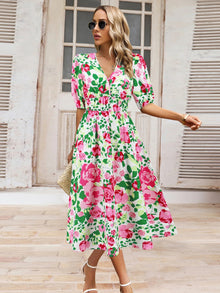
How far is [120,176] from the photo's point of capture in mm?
1345

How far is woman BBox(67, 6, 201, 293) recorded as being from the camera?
131 cm

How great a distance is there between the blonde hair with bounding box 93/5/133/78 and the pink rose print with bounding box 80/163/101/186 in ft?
1.45

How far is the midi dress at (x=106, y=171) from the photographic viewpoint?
1312 mm

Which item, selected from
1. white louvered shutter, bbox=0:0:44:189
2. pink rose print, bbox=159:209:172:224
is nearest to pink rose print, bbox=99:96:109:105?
pink rose print, bbox=159:209:172:224

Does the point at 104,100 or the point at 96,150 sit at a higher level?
the point at 104,100

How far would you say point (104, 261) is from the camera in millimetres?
1864

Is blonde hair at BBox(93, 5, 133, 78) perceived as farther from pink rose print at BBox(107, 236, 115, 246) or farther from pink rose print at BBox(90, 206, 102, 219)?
pink rose print at BBox(107, 236, 115, 246)

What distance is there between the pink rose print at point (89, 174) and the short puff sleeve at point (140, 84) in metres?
0.38

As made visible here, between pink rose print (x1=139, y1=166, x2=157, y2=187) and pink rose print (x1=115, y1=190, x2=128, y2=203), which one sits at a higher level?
pink rose print (x1=139, y1=166, x2=157, y2=187)

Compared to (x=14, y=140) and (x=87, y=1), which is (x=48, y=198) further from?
(x=87, y=1)

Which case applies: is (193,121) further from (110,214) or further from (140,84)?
(110,214)

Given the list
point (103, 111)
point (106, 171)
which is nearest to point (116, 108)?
point (103, 111)

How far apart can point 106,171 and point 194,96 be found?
261 centimetres

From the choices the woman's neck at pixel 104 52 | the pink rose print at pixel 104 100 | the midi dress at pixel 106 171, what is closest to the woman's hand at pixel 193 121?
the midi dress at pixel 106 171
